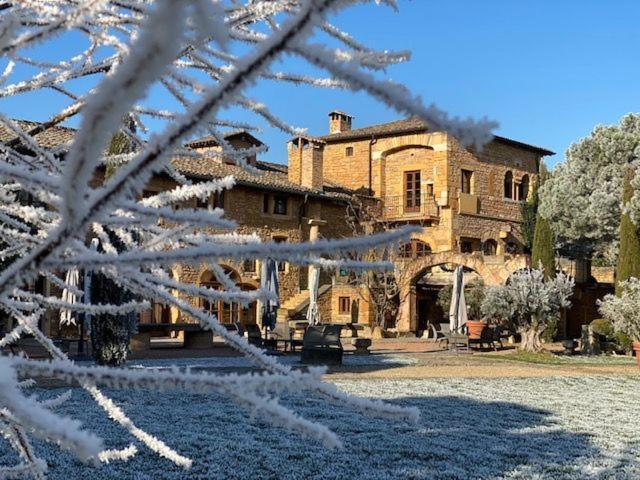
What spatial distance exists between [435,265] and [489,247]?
561 cm

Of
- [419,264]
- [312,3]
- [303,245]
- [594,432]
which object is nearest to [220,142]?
[303,245]

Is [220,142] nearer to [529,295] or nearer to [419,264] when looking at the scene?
[529,295]

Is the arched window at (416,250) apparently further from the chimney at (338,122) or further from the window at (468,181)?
the chimney at (338,122)

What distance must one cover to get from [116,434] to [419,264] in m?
18.4

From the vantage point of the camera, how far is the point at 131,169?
22.6 inches

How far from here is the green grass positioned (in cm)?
1460

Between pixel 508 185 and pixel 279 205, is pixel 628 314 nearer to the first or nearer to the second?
pixel 279 205

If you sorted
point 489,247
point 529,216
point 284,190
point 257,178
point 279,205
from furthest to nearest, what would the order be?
point 489,247, point 529,216, point 279,205, point 257,178, point 284,190

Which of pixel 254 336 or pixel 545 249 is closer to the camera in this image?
pixel 254 336

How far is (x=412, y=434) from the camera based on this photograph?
6.39m

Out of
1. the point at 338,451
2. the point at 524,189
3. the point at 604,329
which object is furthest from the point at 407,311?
the point at 338,451

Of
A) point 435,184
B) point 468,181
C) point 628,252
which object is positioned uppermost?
point 468,181

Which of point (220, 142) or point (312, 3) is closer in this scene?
point (312, 3)

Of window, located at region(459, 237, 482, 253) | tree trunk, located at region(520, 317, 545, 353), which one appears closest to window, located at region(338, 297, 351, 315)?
window, located at region(459, 237, 482, 253)
